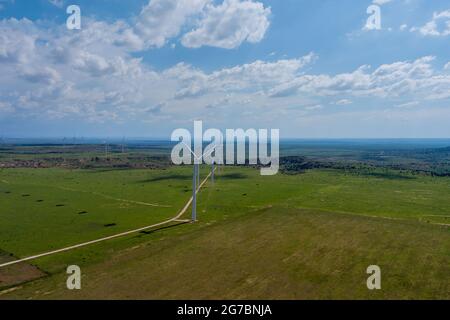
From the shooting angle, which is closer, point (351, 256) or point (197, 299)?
point (197, 299)

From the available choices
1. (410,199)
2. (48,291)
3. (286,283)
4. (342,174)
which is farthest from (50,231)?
(342,174)

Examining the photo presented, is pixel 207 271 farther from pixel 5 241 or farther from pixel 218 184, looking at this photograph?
pixel 218 184

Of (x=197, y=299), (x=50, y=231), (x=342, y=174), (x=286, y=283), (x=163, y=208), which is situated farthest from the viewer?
(x=342, y=174)

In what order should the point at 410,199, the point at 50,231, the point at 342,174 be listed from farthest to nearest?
the point at 342,174
the point at 410,199
the point at 50,231

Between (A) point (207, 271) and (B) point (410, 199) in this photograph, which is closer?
(A) point (207, 271)

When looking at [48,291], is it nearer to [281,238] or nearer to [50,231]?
[50,231]

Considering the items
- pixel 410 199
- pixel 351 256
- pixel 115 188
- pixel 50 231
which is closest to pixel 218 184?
pixel 115 188
